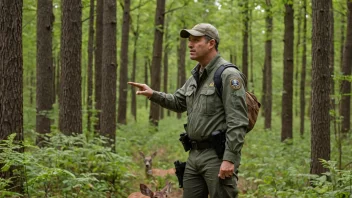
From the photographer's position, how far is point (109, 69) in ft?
33.0

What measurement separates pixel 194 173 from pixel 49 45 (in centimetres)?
861

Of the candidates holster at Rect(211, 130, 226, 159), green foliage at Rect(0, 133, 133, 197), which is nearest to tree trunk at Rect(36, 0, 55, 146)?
green foliage at Rect(0, 133, 133, 197)

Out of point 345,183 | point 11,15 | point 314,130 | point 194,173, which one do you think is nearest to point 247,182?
point 314,130

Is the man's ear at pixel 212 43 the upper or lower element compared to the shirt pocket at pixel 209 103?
upper

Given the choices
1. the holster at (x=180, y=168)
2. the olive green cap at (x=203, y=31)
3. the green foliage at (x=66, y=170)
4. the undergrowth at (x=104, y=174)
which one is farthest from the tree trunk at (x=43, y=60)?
the olive green cap at (x=203, y=31)

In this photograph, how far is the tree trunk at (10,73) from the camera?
19.3 ft

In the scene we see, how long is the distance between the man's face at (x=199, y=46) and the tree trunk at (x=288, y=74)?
999 cm

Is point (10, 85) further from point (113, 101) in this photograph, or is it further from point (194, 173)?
point (113, 101)

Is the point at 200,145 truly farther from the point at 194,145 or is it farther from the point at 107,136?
the point at 107,136

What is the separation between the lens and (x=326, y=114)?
7348mm

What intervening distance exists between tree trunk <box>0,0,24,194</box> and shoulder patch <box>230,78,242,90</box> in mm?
3574

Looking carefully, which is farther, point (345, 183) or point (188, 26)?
point (188, 26)

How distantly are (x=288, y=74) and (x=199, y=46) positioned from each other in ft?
34.2

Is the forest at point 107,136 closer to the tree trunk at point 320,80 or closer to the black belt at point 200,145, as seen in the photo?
the tree trunk at point 320,80
